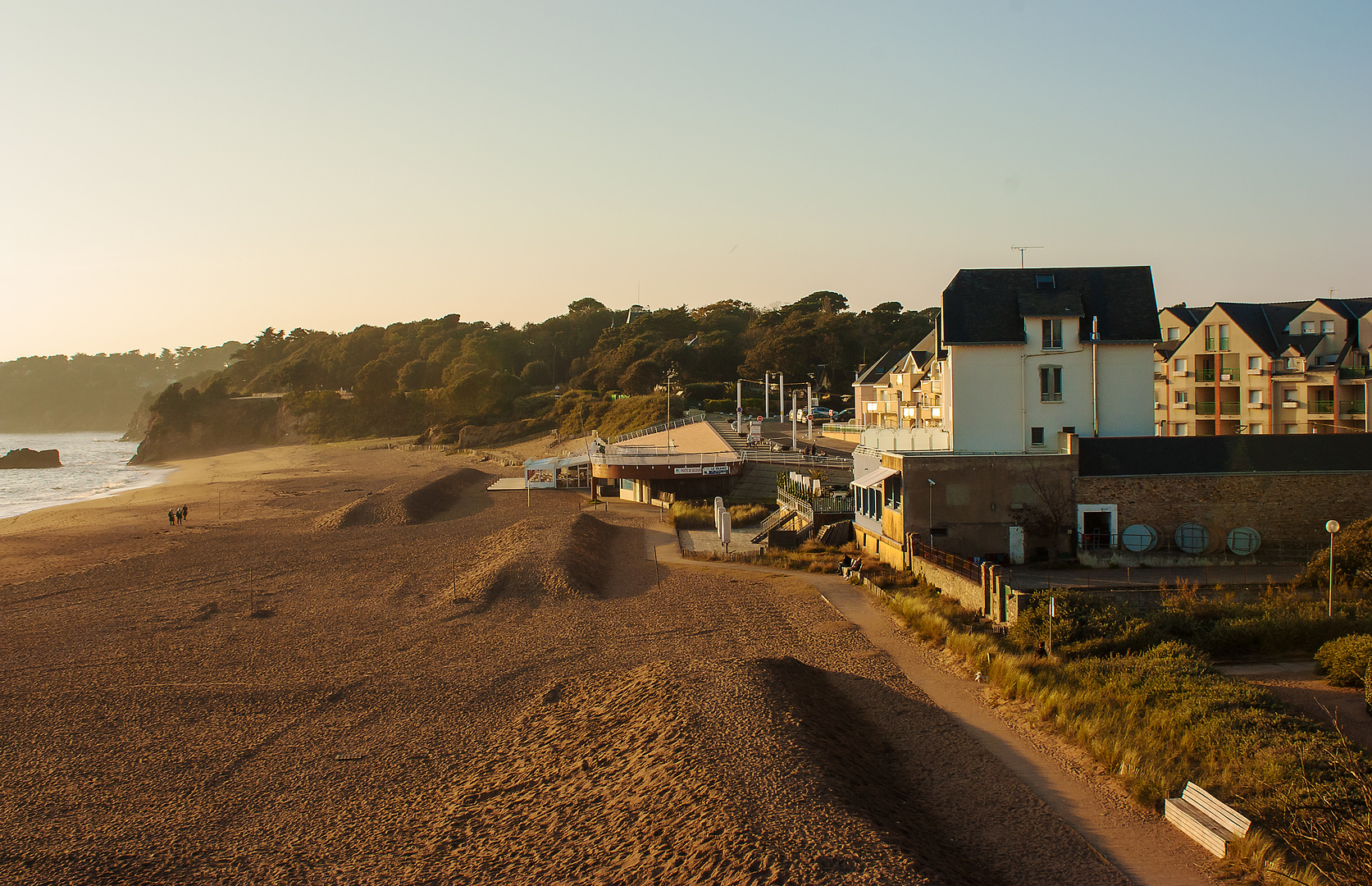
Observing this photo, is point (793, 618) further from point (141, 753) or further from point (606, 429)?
point (606, 429)

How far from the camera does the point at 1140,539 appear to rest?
78.9ft

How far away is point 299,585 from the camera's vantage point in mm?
25281

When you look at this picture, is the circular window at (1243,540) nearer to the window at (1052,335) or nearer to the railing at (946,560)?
the window at (1052,335)

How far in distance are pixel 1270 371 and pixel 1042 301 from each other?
86.5 feet

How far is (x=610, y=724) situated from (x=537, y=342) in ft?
362

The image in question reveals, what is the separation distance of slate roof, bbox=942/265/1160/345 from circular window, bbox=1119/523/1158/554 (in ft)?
21.8

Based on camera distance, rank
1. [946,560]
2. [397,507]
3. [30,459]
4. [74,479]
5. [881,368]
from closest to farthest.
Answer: [946,560]
[397,507]
[881,368]
[74,479]
[30,459]

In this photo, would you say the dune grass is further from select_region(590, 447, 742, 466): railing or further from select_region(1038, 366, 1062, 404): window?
select_region(590, 447, 742, 466): railing

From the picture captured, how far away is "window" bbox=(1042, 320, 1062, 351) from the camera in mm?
27203

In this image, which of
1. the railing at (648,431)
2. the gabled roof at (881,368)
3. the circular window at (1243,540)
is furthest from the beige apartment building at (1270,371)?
the railing at (648,431)

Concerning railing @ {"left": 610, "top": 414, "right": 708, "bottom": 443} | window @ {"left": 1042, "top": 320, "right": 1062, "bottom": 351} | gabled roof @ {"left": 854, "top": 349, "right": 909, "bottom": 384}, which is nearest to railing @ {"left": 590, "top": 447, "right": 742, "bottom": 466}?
railing @ {"left": 610, "top": 414, "right": 708, "bottom": 443}

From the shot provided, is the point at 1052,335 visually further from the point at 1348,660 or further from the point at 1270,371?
the point at 1270,371

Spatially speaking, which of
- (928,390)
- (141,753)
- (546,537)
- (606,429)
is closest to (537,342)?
(606,429)

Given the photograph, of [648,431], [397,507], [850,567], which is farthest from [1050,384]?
[648,431]
